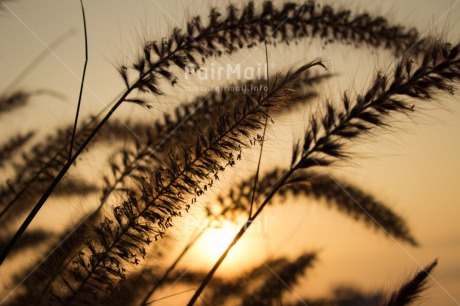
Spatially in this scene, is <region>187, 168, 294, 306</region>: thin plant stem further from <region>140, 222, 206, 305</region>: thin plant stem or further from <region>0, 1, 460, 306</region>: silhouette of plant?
<region>140, 222, 206, 305</region>: thin plant stem

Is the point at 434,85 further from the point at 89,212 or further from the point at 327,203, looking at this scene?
the point at 89,212

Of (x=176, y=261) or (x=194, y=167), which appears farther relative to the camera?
(x=176, y=261)

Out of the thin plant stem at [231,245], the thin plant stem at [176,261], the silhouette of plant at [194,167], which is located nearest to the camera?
the thin plant stem at [231,245]

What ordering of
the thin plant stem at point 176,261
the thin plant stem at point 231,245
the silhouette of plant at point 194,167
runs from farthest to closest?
1. the thin plant stem at point 176,261
2. the silhouette of plant at point 194,167
3. the thin plant stem at point 231,245

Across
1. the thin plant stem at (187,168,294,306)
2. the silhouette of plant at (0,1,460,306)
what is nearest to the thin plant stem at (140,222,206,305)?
the silhouette of plant at (0,1,460,306)

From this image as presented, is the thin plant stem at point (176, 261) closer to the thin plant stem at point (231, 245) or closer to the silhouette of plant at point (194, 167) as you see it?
the silhouette of plant at point (194, 167)

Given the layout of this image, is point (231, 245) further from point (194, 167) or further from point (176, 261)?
point (176, 261)

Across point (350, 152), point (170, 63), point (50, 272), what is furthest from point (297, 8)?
point (50, 272)

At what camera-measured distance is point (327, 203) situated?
1.36m

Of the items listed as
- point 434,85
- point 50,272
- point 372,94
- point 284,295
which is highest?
point 434,85

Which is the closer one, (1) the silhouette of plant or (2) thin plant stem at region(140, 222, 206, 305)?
(1) the silhouette of plant

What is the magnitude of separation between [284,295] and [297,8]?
2.61 feet

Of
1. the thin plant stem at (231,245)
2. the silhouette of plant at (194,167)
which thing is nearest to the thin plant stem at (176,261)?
the silhouette of plant at (194,167)

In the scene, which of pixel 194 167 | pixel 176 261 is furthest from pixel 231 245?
pixel 176 261
